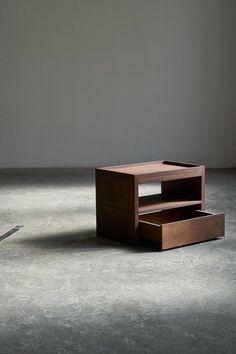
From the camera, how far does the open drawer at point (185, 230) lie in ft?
14.6

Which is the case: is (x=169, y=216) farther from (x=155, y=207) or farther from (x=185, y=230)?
(x=185, y=230)

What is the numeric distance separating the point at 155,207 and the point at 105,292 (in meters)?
1.20

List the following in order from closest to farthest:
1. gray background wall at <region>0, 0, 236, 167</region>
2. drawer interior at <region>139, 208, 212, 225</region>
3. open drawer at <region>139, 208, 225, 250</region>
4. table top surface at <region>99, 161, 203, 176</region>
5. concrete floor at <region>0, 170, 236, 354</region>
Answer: concrete floor at <region>0, 170, 236, 354</region>, open drawer at <region>139, 208, 225, 250</region>, table top surface at <region>99, 161, 203, 176</region>, drawer interior at <region>139, 208, 212, 225</region>, gray background wall at <region>0, 0, 236, 167</region>

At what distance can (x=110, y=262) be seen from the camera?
13.7 ft

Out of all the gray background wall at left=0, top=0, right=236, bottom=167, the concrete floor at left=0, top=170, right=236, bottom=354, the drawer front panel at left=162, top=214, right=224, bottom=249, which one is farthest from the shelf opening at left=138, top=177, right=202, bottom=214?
the gray background wall at left=0, top=0, right=236, bottom=167

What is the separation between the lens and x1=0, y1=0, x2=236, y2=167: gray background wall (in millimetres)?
8188

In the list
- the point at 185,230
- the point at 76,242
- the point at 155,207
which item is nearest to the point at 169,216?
the point at 155,207

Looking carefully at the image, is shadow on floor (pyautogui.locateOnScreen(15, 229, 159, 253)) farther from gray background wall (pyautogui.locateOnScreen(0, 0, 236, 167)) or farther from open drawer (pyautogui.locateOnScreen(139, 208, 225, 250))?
gray background wall (pyautogui.locateOnScreen(0, 0, 236, 167))

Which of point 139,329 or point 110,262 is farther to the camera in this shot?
point 110,262

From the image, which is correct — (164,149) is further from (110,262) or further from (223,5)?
(110,262)

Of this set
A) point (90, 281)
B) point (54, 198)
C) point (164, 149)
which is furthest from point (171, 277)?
point (164, 149)

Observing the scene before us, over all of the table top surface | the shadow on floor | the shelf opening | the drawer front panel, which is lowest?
the shadow on floor

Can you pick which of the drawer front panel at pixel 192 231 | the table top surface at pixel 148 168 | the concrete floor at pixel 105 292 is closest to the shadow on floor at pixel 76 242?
the concrete floor at pixel 105 292

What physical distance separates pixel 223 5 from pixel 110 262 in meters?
4.93
